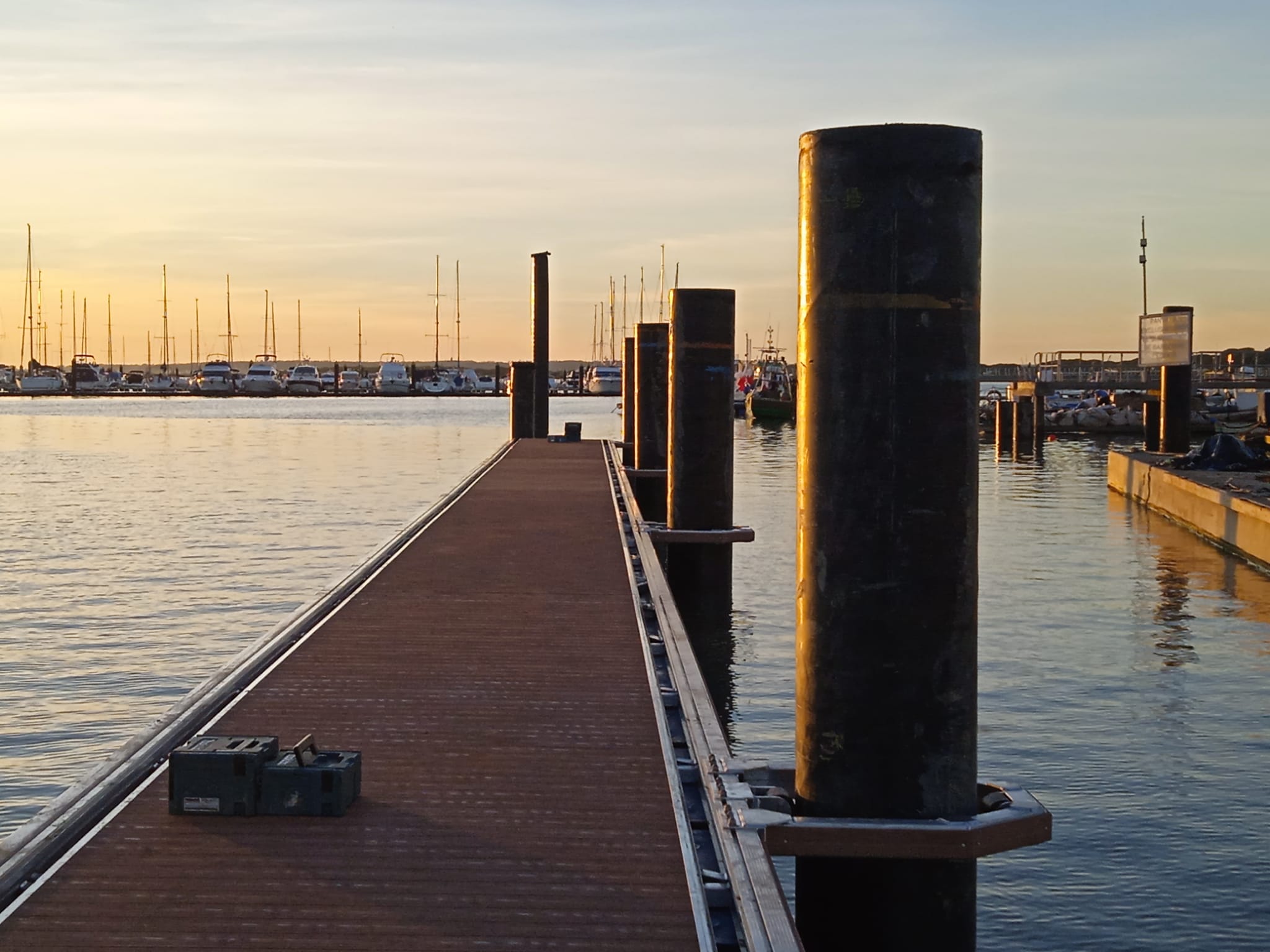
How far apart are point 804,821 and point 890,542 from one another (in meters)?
1.14

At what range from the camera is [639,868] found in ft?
18.7

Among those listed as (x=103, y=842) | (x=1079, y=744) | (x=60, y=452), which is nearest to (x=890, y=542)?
(x=103, y=842)

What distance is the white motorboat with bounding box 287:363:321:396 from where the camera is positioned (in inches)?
5723

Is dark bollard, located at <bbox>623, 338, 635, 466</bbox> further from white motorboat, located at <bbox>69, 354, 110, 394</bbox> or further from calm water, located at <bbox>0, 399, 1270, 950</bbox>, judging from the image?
white motorboat, located at <bbox>69, 354, 110, 394</bbox>

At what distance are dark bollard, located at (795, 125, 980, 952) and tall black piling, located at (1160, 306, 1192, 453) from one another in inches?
1070

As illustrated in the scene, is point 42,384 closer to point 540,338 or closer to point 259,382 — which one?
point 259,382

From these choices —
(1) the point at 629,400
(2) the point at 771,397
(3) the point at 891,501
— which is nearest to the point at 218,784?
(3) the point at 891,501

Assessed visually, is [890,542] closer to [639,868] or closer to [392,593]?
[639,868]

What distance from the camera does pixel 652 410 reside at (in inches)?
915

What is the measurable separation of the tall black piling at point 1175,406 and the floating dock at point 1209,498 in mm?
411

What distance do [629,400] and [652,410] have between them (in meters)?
8.01

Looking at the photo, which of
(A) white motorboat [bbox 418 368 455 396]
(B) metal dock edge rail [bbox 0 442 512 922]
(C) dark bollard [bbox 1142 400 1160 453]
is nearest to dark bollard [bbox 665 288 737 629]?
(B) metal dock edge rail [bbox 0 442 512 922]

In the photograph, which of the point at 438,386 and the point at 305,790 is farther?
the point at 438,386

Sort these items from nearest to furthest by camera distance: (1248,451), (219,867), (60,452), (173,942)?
(173,942)
(219,867)
(1248,451)
(60,452)
